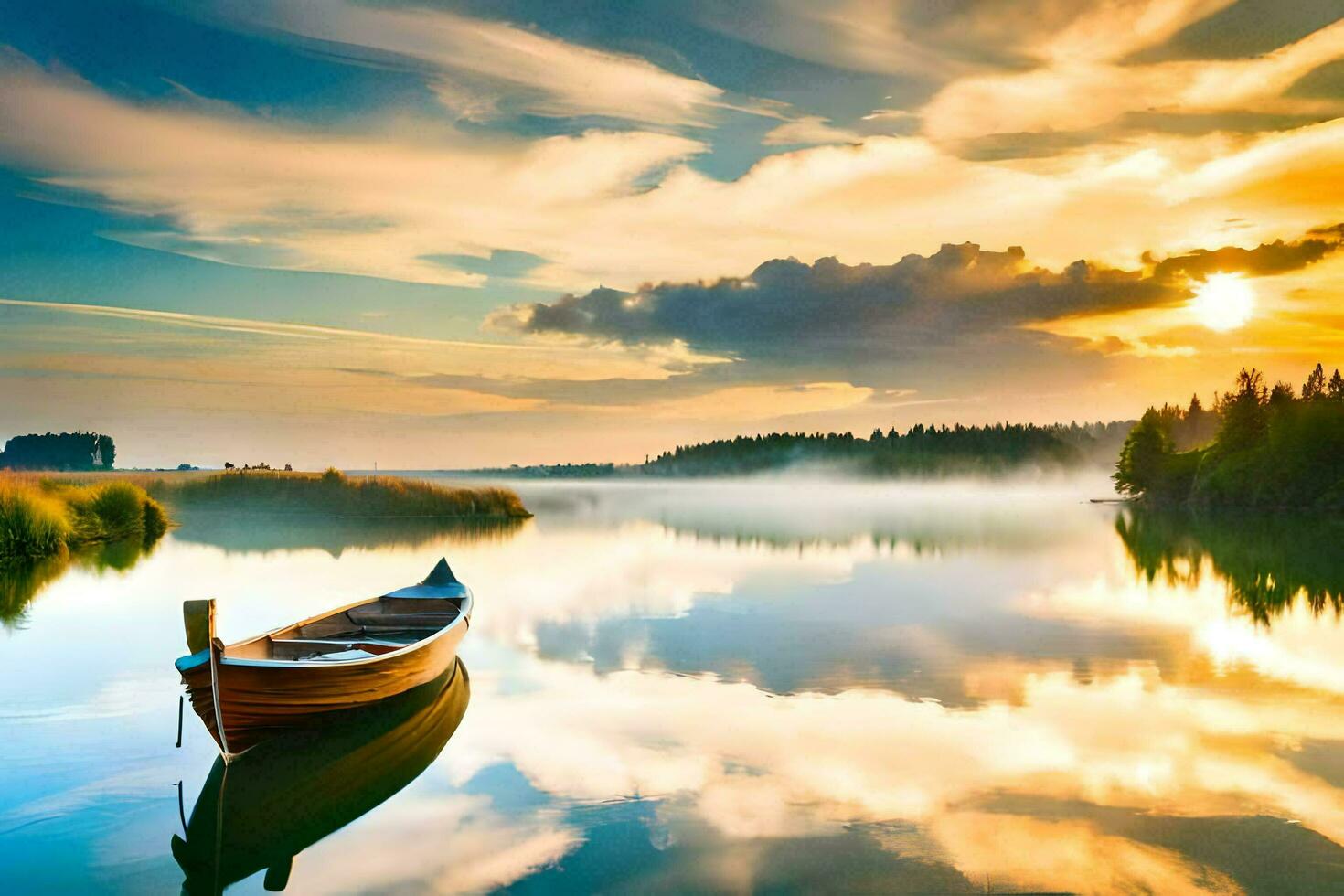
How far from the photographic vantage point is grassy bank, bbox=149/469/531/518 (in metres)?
50.9

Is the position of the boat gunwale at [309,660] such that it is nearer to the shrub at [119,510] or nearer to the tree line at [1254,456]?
the shrub at [119,510]

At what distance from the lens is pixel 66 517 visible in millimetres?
32531

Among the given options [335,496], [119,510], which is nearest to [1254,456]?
[335,496]

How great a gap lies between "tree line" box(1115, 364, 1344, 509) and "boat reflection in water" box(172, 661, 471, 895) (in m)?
82.2

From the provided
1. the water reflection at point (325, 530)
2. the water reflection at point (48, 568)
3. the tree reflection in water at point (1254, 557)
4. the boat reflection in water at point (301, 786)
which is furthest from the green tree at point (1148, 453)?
the boat reflection in water at point (301, 786)

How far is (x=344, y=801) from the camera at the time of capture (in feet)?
30.0

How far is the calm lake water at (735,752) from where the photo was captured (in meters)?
7.70

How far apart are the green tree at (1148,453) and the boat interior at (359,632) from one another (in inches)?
3429

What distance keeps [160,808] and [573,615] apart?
11741mm

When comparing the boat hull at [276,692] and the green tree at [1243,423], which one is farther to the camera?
the green tree at [1243,423]

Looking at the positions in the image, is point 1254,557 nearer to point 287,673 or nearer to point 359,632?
point 359,632

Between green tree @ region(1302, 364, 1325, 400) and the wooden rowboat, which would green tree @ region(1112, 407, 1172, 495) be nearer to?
green tree @ region(1302, 364, 1325, 400)

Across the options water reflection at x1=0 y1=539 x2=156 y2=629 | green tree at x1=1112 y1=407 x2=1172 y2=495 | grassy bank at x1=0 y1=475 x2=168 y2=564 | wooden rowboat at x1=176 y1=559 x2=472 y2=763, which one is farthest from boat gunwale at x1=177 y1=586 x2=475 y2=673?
green tree at x1=1112 y1=407 x2=1172 y2=495

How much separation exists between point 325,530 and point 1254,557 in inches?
1538
